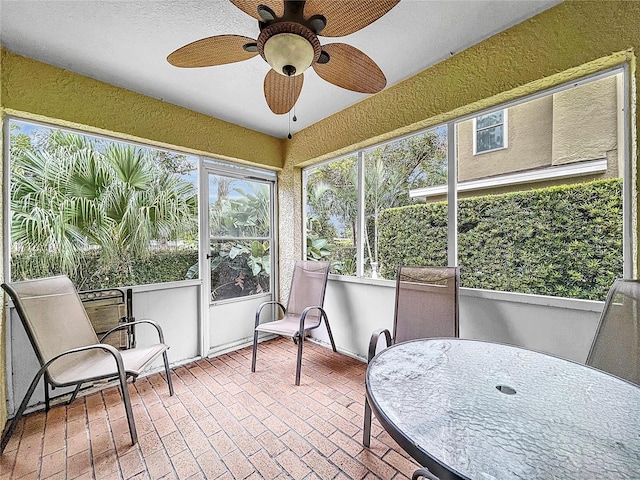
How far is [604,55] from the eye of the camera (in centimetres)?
147

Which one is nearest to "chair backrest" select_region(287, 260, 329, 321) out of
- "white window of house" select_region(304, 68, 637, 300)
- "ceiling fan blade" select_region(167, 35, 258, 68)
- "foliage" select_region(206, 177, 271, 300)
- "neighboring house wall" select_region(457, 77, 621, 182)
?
"white window of house" select_region(304, 68, 637, 300)

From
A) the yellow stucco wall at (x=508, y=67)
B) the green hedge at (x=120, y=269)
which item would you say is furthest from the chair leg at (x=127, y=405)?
the yellow stucco wall at (x=508, y=67)

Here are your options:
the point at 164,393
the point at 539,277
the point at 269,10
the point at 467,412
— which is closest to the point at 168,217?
the point at 164,393

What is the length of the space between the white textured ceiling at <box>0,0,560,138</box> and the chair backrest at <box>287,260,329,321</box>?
5.77 ft

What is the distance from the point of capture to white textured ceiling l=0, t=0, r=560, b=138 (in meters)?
1.58

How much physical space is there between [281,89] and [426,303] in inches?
70.8

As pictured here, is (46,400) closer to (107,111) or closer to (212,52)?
(107,111)

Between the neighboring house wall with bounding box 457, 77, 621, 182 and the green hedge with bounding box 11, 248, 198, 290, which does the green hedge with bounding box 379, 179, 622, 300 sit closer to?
the neighboring house wall with bounding box 457, 77, 621, 182

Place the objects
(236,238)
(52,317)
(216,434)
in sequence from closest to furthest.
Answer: (216,434), (52,317), (236,238)

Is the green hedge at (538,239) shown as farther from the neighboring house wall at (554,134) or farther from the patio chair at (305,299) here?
the patio chair at (305,299)

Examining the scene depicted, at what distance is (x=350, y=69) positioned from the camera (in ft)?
4.75

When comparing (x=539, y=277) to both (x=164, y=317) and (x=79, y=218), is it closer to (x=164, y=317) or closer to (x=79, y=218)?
(x=164, y=317)

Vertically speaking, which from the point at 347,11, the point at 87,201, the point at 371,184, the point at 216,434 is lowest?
the point at 216,434

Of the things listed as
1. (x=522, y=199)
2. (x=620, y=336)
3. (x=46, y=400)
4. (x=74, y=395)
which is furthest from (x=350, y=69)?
(x=46, y=400)
